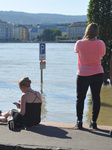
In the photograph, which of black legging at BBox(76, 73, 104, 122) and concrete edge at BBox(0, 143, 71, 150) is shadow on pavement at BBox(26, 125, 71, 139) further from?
concrete edge at BBox(0, 143, 71, 150)

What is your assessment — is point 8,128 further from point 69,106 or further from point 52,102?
point 52,102

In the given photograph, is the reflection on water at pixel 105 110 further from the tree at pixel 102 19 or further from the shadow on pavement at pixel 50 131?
the tree at pixel 102 19

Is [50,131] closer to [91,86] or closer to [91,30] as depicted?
[91,86]

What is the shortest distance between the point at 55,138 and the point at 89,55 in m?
1.14

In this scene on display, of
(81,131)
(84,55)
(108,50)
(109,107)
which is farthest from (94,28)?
(108,50)

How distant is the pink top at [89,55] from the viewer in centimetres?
518

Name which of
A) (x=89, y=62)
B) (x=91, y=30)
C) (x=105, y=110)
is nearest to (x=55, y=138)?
(x=89, y=62)

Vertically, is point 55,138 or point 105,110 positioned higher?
point 55,138

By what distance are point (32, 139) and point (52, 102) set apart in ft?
19.7

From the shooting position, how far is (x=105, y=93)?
12.8 m

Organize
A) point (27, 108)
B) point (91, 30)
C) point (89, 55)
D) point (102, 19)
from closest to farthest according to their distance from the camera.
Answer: point (91, 30) → point (89, 55) → point (27, 108) → point (102, 19)

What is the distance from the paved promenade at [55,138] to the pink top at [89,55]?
734 millimetres

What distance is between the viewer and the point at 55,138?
4.73m

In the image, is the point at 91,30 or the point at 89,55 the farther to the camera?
the point at 89,55
